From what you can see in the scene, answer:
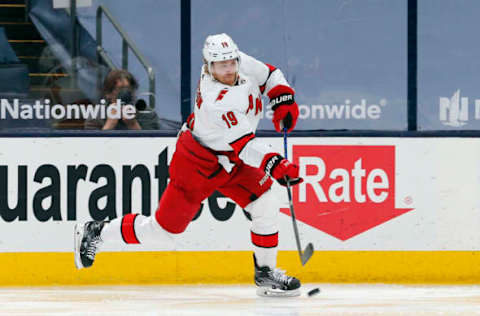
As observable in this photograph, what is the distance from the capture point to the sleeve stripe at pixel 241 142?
4500 millimetres

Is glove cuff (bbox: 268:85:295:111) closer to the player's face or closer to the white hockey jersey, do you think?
the white hockey jersey

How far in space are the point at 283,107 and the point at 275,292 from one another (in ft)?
3.08

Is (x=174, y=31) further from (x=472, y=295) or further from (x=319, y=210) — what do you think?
(x=472, y=295)

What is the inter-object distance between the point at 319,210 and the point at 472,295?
97 cm

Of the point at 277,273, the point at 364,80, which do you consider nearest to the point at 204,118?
the point at 277,273

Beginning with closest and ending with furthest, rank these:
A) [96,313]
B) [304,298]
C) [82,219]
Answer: [96,313] < [304,298] < [82,219]

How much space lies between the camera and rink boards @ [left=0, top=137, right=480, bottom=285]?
209 inches

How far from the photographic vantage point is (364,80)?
18.2 feet

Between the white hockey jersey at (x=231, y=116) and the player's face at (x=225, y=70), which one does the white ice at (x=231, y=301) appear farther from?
the player's face at (x=225, y=70)

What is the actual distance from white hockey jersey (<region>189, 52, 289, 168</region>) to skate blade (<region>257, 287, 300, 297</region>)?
2.37ft

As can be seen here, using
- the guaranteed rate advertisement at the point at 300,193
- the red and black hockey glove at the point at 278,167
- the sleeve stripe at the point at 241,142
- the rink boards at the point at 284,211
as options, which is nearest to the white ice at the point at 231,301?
the rink boards at the point at 284,211

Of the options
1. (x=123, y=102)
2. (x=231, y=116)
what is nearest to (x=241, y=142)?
(x=231, y=116)

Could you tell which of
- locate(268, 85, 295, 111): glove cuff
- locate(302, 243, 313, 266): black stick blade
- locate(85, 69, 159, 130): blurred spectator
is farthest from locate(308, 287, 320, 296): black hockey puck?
locate(85, 69, 159, 130): blurred spectator

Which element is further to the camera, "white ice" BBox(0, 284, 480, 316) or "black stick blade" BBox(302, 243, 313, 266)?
"black stick blade" BBox(302, 243, 313, 266)
